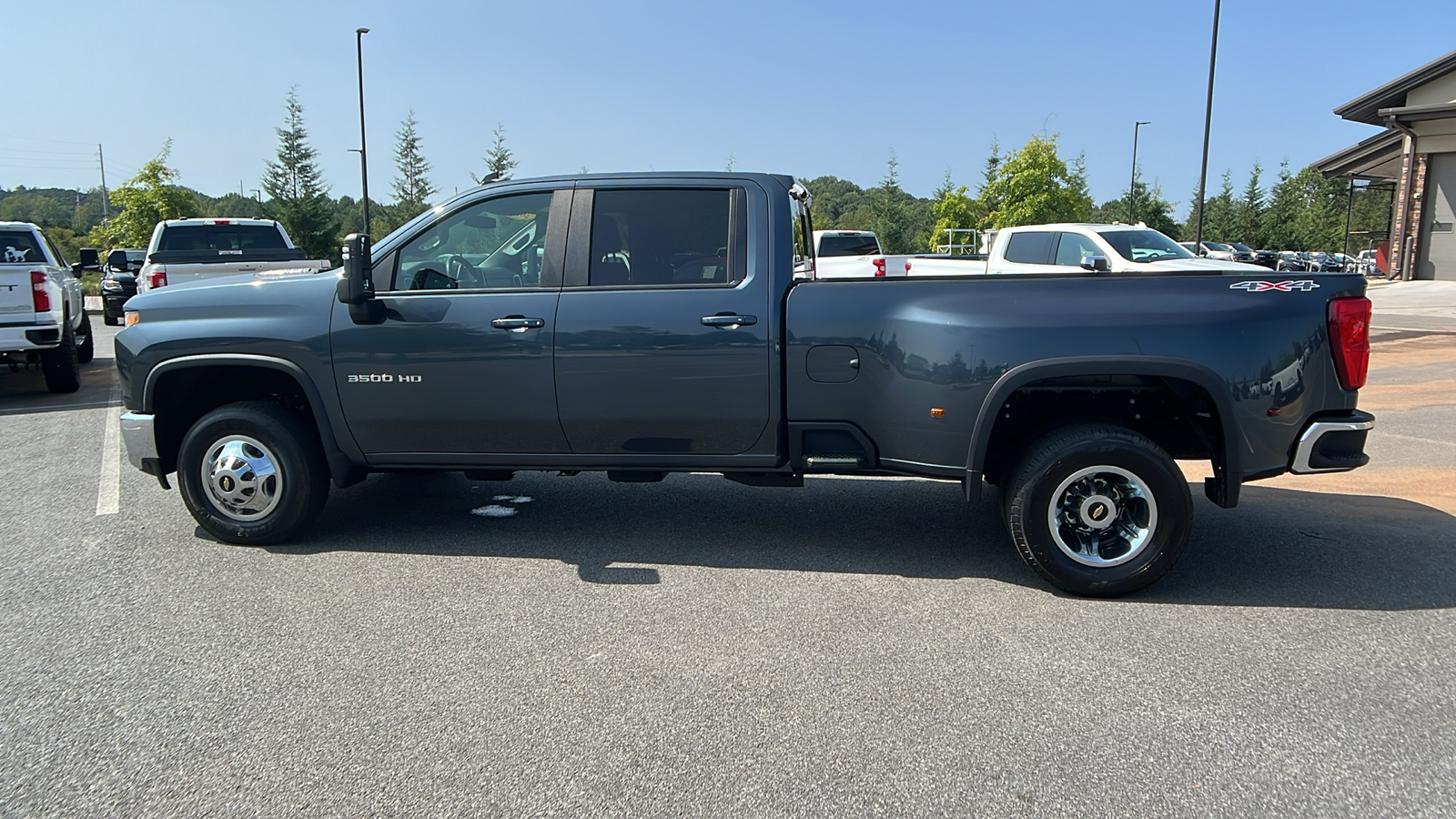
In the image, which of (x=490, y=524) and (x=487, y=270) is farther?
(x=490, y=524)

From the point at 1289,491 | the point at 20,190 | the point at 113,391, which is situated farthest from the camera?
the point at 20,190

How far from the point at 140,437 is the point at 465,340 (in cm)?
190

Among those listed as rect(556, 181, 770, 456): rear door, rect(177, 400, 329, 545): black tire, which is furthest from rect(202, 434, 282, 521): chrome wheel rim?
rect(556, 181, 770, 456): rear door

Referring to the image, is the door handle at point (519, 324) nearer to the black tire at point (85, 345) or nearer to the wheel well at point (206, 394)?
the wheel well at point (206, 394)

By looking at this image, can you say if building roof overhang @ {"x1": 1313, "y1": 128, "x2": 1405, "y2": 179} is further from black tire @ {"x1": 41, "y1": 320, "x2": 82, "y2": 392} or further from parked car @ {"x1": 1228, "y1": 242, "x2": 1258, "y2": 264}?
black tire @ {"x1": 41, "y1": 320, "x2": 82, "y2": 392}

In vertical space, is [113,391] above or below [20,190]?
below

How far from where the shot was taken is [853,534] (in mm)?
5672

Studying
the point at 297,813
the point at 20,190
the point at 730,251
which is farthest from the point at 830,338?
the point at 20,190

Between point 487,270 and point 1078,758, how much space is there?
11.9 ft

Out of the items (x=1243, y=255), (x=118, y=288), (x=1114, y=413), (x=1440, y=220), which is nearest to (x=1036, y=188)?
(x=1243, y=255)

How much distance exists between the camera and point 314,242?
4991cm

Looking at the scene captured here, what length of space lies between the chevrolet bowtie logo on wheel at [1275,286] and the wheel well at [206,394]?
458 centimetres

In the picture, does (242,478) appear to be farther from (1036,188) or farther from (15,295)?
(1036,188)

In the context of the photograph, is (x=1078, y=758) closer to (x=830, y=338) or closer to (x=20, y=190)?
(x=830, y=338)
